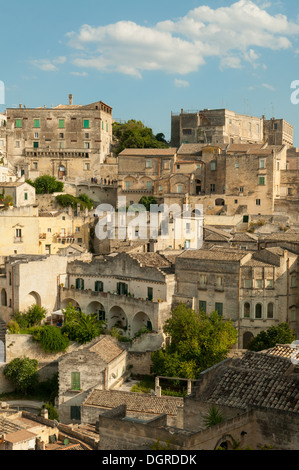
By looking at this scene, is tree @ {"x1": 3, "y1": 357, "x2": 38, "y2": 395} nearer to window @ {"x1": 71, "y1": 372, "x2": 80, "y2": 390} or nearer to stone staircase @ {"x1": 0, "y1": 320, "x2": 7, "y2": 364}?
stone staircase @ {"x1": 0, "y1": 320, "x2": 7, "y2": 364}

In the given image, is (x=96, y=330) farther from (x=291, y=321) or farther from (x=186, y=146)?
(x=186, y=146)

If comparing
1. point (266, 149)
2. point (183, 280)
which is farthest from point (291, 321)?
point (266, 149)

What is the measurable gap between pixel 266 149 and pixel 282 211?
6.89 metres

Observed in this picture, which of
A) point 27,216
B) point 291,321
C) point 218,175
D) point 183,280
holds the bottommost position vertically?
point 291,321

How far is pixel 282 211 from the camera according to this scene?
63.9 meters

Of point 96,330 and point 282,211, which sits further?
point 282,211

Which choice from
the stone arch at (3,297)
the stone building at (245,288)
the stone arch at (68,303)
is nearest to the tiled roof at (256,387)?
the stone building at (245,288)

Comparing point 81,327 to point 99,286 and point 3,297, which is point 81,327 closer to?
point 99,286

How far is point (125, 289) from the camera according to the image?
138 feet

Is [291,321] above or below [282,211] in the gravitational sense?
below

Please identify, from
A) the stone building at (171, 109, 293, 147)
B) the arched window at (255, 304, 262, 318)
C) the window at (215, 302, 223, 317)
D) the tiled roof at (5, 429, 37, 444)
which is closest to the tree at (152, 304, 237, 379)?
the window at (215, 302, 223, 317)

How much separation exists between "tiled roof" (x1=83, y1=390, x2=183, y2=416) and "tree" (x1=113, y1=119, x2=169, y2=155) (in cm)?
4597

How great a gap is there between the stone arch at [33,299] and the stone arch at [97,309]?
135 inches

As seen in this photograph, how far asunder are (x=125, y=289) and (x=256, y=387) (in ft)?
71.7
